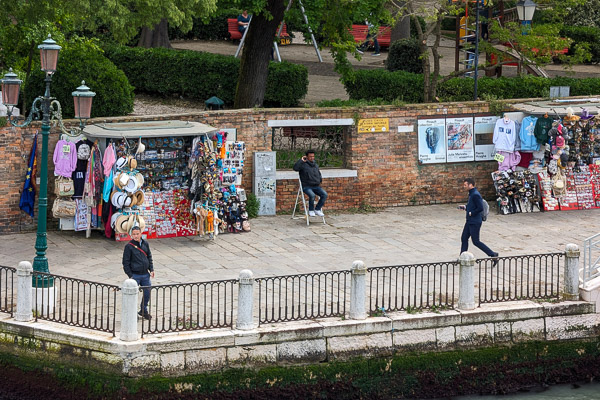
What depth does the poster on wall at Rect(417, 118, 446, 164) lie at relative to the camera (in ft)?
68.7

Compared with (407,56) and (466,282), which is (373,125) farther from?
(407,56)

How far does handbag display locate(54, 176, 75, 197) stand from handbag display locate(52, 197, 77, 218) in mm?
123

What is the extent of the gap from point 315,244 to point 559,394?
16.5ft

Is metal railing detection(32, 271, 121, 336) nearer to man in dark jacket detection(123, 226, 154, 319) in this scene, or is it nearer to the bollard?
man in dark jacket detection(123, 226, 154, 319)

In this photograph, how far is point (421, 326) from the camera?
14.7 m

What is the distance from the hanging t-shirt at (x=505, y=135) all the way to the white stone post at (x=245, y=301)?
8.74 metres

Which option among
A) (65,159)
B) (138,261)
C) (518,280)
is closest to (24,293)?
(138,261)

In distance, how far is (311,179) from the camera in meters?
19.3

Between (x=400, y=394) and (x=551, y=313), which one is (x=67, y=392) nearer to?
(x=400, y=394)

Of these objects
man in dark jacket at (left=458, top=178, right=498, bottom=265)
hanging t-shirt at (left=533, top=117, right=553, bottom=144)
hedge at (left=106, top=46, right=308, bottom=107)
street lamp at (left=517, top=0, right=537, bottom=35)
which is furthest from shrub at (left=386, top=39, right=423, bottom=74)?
man in dark jacket at (left=458, top=178, right=498, bottom=265)

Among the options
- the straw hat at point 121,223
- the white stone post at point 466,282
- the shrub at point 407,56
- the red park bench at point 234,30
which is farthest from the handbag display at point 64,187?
the red park bench at point 234,30

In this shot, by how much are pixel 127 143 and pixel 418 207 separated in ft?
21.5

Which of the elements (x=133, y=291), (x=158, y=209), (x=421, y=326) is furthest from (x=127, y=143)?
(x=421, y=326)

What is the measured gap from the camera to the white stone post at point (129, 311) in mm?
13109
